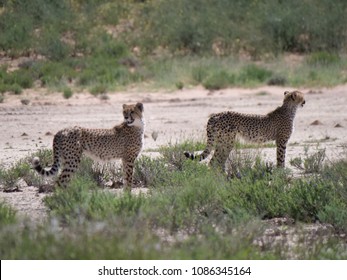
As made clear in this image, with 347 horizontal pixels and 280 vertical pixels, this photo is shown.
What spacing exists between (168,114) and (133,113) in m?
9.24

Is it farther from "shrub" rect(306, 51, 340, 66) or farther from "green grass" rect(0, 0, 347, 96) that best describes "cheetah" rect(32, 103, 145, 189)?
"shrub" rect(306, 51, 340, 66)

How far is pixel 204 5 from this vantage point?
111 ft

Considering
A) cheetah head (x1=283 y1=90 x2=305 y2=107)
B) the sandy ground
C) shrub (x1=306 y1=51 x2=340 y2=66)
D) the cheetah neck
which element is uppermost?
cheetah head (x1=283 y1=90 x2=305 y2=107)

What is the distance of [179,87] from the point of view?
24625 millimetres

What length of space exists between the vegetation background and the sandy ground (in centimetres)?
74

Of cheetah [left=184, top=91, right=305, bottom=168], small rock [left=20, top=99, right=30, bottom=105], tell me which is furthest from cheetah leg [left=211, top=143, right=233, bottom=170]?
small rock [left=20, top=99, right=30, bottom=105]

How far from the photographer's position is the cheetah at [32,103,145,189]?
11312 millimetres

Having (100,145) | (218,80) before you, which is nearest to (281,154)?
(100,145)

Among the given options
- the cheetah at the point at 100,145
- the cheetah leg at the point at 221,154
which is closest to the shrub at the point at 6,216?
the cheetah at the point at 100,145

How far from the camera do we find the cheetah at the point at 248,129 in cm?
1307

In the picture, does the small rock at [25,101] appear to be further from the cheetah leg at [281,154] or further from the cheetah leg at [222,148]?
the cheetah leg at [222,148]

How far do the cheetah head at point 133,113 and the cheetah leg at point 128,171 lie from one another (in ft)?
1.47

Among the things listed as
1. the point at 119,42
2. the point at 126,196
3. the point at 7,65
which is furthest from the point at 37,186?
the point at 119,42

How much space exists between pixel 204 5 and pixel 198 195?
950 inches
